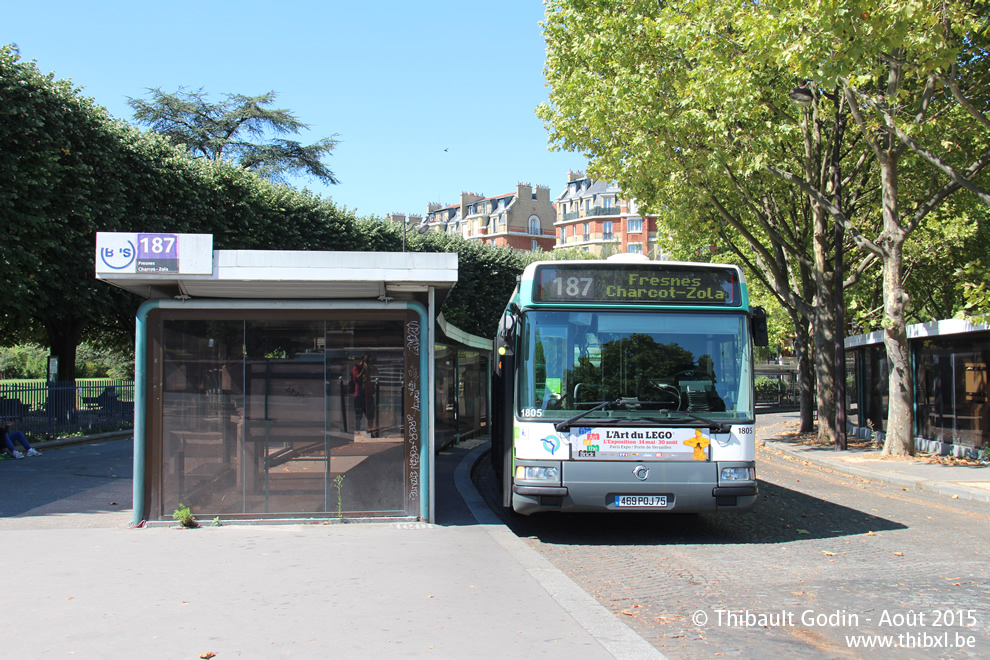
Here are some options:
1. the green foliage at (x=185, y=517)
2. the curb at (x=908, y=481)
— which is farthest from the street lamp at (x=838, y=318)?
the green foliage at (x=185, y=517)

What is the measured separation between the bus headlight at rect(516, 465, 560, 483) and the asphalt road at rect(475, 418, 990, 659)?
73cm

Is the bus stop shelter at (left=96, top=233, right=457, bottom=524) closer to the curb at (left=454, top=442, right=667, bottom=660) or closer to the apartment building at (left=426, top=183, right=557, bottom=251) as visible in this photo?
the curb at (left=454, top=442, right=667, bottom=660)

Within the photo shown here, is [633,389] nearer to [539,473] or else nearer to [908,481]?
[539,473]

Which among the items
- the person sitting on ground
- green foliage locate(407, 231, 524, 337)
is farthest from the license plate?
green foliage locate(407, 231, 524, 337)

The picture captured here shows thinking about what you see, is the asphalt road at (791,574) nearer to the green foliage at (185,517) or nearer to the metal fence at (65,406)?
the green foliage at (185,517)

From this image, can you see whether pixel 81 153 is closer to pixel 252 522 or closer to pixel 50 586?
pixel 252 522

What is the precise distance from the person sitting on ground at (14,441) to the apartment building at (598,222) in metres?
78.3

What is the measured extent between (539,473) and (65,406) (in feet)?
54.9

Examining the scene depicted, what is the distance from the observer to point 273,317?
Answer: 28.4ft

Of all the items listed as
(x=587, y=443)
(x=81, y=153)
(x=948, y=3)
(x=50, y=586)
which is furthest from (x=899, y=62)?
(x=81, y=153)

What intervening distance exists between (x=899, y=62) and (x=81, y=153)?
62.6 ft

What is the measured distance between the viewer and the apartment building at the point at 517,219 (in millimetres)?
107125

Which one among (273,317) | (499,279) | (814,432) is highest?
(499,279)

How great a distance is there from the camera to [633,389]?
7.99 m
